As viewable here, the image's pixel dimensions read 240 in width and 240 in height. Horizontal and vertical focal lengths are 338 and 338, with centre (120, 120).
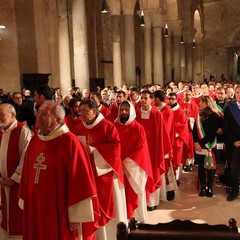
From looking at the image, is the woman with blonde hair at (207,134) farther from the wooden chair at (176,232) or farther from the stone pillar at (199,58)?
the stone pillar at (199,58)

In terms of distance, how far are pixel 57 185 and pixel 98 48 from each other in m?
22.7

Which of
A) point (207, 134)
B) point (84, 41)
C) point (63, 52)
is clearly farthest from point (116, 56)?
point (207, 134)

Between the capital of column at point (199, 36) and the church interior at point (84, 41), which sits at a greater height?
the capital of column at point (199, 36)

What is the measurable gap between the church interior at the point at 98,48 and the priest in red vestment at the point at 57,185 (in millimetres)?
2904

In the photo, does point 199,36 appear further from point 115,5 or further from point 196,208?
point 196,208

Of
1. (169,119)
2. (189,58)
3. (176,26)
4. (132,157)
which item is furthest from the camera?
(189,58)

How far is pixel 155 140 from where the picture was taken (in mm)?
6316

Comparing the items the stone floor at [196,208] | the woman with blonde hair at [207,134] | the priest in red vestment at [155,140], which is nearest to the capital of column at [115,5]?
the woman with blonde hair at [207,134]

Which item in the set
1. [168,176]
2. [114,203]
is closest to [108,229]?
[114,203]

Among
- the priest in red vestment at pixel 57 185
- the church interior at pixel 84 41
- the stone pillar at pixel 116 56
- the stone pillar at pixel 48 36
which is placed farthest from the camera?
the stone pillar at pixel 116 56

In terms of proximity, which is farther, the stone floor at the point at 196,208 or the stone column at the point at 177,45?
the stone column at the point at 177,45

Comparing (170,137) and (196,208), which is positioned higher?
(170,137)

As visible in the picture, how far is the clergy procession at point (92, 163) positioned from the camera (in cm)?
328

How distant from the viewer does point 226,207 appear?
6355 millimetres
